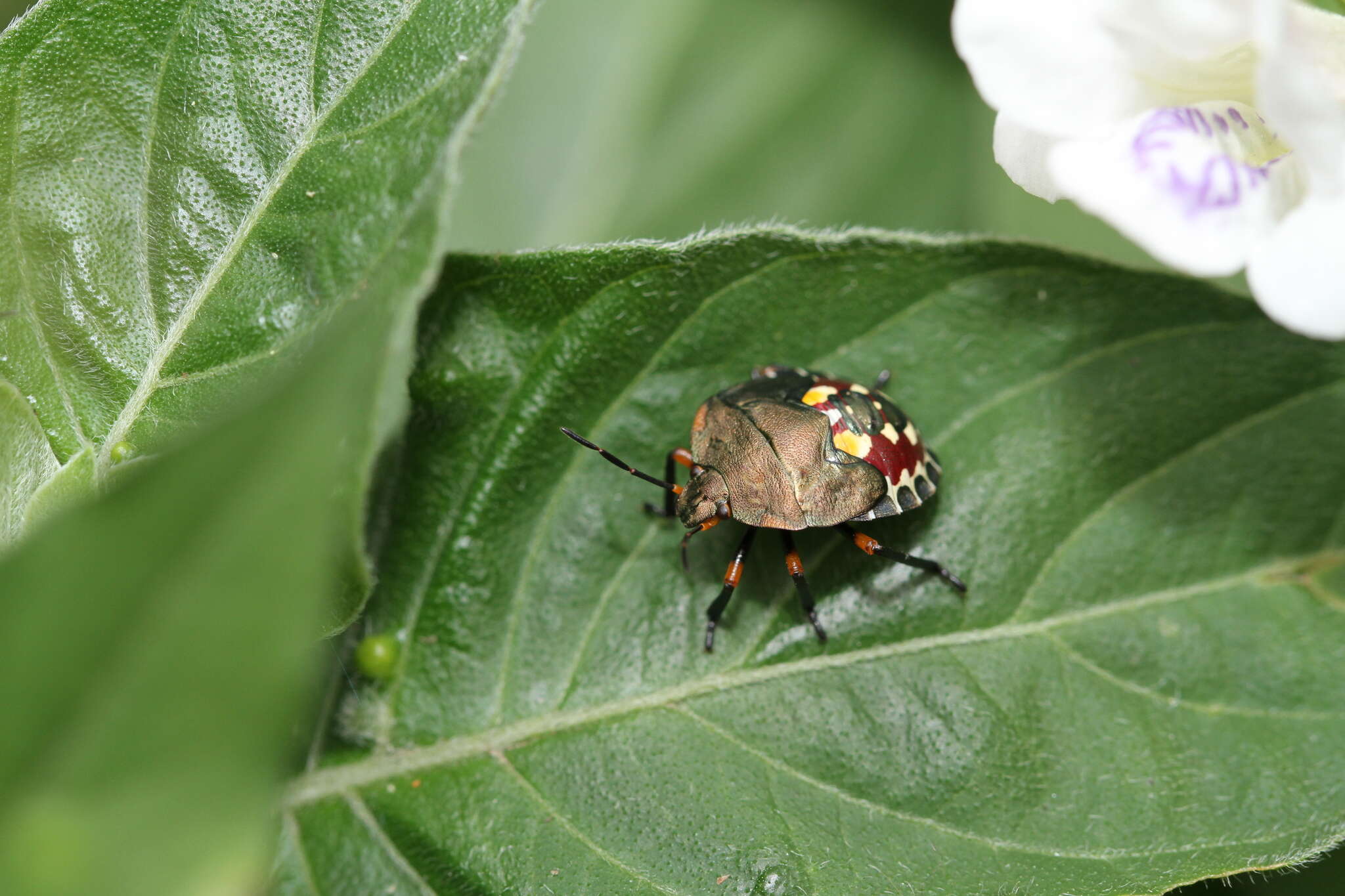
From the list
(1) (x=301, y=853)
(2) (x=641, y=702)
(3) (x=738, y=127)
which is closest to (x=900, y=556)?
(2) (x=641, y=702)

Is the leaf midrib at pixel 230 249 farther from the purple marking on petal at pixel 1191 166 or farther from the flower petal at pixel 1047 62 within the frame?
the purple marking on petal at pixel 1191 166

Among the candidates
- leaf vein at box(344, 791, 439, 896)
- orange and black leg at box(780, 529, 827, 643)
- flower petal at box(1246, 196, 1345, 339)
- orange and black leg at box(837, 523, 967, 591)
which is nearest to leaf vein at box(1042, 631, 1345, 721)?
orange and black leg at box(837, 523, 967, 591)

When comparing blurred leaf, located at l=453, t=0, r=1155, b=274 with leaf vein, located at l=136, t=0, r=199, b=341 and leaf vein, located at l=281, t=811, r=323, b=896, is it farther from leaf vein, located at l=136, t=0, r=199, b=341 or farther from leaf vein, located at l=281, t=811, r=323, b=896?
leaf vein, located at l=281, t=811, r=323, b=896

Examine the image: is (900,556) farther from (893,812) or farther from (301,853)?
(301,853)

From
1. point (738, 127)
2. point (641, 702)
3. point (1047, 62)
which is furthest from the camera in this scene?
point (738, 127)

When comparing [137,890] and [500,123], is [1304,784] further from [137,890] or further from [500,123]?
[500,123]

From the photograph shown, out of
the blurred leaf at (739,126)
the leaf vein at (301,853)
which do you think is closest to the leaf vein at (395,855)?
the leaf vein at (301,853)
